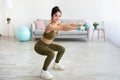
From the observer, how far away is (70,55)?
5.72 meters

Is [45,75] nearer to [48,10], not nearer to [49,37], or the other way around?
[49,37]

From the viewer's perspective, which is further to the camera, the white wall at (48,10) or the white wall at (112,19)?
the white wall at (48,10)

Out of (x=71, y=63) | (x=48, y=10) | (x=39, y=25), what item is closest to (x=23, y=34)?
(x=39, y=25)

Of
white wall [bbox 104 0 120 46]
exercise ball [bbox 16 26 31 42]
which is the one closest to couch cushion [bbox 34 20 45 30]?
exercise ball [bbox 16 26 31 42]

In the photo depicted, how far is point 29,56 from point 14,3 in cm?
392

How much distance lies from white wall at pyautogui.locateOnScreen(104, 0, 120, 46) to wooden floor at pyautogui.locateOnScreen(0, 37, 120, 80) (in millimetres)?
885

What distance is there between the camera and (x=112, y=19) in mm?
7828

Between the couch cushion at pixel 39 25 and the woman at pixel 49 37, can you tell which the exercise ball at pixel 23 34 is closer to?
the couch cushion at pixel 39 25

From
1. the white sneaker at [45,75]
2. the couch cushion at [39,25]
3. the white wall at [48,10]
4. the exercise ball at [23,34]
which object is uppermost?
the white wall at [48,10]

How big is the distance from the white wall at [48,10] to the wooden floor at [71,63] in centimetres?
235

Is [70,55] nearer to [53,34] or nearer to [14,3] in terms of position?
[53,34]

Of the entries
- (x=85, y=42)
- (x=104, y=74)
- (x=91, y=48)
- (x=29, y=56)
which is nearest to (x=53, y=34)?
(x=104, y=74)

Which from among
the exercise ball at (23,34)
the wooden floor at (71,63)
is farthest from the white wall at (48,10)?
the wooden floor at (71,63)

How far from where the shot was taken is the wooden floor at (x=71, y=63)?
13.0 feet
